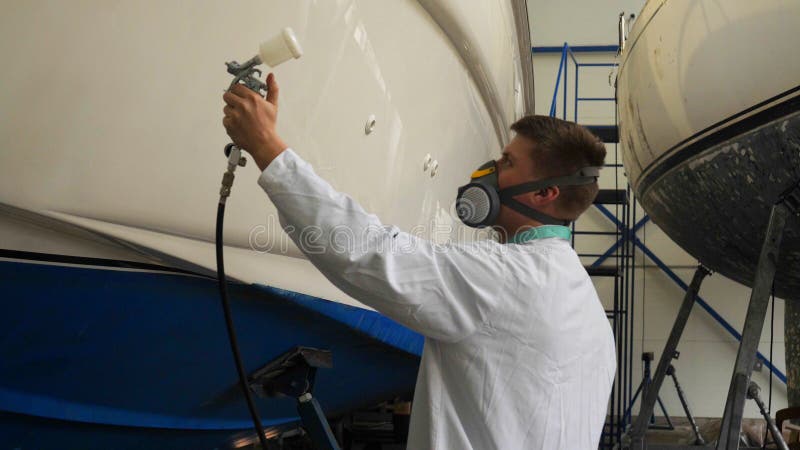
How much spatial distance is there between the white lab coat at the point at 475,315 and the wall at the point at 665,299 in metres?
5.38

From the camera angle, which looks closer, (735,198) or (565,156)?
(565,156)

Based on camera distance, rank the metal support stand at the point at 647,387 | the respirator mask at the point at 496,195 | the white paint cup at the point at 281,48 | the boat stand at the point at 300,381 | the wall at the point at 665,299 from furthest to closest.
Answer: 1. the wall at the point at 665,299
2. the metal support stand at the point at 647,387
3. the boat stand at the point at 300,381
4. the respirator mask at the point at 496,195
5. the white paint cup at the point at 281,48

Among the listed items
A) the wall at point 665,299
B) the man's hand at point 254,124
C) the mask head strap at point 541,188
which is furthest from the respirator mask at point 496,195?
the wall at point 665,299

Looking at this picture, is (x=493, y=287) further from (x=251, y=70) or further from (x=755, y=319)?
(x=755, y=319)

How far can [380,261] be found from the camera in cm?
88

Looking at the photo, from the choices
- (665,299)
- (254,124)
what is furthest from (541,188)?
(665,299)

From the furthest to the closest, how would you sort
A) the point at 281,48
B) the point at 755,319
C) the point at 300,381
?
1. the point at 755,319
2. the point at 300,381
3. the point at 281,48

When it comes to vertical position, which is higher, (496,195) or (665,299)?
(496,195)

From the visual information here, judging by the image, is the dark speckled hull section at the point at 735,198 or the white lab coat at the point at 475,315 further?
the dark speckled hull section at the point at 735,198

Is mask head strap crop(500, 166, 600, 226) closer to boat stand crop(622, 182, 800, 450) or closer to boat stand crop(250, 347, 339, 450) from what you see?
boat stand crop(250, 347, 339, 450)

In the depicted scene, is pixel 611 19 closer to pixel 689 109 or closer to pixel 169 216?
pixel 689 109

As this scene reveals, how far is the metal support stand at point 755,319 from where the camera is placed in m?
1.83

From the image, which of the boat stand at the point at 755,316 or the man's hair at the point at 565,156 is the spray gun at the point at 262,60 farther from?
the boat stand at the point at 755,316

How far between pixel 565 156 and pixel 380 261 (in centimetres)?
40
